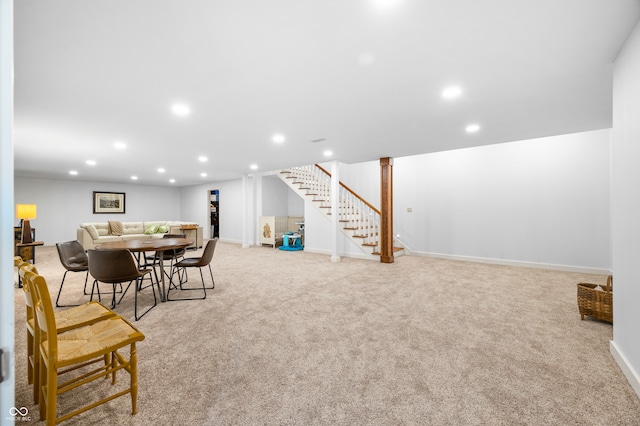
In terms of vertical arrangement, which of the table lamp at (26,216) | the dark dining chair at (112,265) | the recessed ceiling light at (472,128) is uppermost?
the recessed ceiling light at (472,128)

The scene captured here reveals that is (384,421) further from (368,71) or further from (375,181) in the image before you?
(375,181)

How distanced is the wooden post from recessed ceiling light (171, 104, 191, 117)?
14.1 feet

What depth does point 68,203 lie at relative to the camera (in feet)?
32.8

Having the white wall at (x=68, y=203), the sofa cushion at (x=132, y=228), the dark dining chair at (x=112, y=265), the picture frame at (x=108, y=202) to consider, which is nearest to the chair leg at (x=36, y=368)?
the dark dining chair at (x=112, y=265)

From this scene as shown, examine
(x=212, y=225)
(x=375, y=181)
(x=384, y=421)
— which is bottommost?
(x=384, y=421)

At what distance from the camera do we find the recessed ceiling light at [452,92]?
2.84m

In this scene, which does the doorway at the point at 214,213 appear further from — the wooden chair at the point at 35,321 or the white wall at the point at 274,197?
the wooden chair at the point at 35,321

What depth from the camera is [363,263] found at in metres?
6.22

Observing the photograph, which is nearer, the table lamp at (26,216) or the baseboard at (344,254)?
the table lamp at (26,216)

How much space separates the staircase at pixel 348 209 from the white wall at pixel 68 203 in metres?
7.23

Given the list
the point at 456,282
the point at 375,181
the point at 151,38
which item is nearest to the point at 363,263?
the point at 456,282

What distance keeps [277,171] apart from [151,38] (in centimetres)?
678

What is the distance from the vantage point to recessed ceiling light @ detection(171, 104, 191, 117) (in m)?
3.32

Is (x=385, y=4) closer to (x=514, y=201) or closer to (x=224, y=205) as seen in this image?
(x=514, y=201)
